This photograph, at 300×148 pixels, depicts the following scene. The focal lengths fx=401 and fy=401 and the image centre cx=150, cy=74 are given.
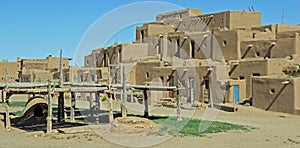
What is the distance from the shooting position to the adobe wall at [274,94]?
71.3 feet

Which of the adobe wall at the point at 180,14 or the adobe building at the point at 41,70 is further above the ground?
the adobe wall at the point at 180,14

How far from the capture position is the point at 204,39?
3272cm

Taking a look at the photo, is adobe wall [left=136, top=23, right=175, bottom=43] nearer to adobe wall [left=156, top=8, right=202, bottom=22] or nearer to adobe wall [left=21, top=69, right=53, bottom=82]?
Result: adobe wall [left=156, top=8, right=202, bottom=22]

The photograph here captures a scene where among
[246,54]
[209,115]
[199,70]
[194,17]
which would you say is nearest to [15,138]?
[209,115]

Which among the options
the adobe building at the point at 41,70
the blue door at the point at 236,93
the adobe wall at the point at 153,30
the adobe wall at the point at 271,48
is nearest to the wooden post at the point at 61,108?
the blue door at the point at 236,93

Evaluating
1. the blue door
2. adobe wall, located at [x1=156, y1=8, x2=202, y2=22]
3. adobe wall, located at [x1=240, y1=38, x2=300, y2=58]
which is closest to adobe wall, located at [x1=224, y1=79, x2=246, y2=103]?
the blue door

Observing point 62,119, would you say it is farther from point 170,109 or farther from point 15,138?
point 170,109

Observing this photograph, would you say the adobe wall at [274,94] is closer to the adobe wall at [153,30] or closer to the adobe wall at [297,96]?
the adobe wall at [297,96]

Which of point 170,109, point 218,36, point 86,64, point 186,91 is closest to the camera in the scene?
point 170,109

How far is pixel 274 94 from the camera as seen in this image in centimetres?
2273

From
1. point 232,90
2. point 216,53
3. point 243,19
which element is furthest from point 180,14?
point 232,90

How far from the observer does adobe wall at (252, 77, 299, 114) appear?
21.7 m

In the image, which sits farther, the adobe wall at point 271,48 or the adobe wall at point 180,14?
the adobe wall at point 180,14

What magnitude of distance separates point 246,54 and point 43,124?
1606 centimetres
